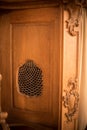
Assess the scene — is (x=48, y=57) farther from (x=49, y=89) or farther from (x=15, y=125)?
(x=15, y=125)

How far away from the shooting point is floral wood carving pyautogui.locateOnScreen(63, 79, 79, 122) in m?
1.27

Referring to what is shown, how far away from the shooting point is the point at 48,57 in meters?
1.29

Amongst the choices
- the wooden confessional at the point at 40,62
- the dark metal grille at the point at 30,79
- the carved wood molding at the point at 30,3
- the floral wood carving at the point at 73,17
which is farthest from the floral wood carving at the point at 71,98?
the carved wood molding at the point at 30,3

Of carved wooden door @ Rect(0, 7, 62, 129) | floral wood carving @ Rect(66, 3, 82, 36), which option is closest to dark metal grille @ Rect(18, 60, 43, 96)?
carved wooden door @ Rect(0, 7, 62, 129)

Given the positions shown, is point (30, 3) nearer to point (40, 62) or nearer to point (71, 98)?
point (40, 62)

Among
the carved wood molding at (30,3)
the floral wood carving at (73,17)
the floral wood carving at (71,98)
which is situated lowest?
the floral wood carving at (71,98)

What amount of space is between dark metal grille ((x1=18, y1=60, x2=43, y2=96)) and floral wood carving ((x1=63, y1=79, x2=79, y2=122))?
0.60 feet

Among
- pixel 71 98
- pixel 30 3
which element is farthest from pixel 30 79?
pixel 30 3

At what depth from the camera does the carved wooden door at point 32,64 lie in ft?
4.17

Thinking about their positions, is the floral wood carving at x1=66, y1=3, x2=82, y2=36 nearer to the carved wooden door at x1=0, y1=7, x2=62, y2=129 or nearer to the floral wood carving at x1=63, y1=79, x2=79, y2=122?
the carved wooden door at x1=0, y1=7, x2=62, y2=129

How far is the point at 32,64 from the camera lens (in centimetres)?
137

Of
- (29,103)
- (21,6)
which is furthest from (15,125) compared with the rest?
(21,6)

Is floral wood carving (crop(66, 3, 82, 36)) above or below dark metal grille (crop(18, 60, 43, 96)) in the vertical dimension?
above

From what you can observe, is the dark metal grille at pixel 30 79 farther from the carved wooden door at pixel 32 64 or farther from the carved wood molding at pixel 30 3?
the carved wood molding at pixel 30 3
